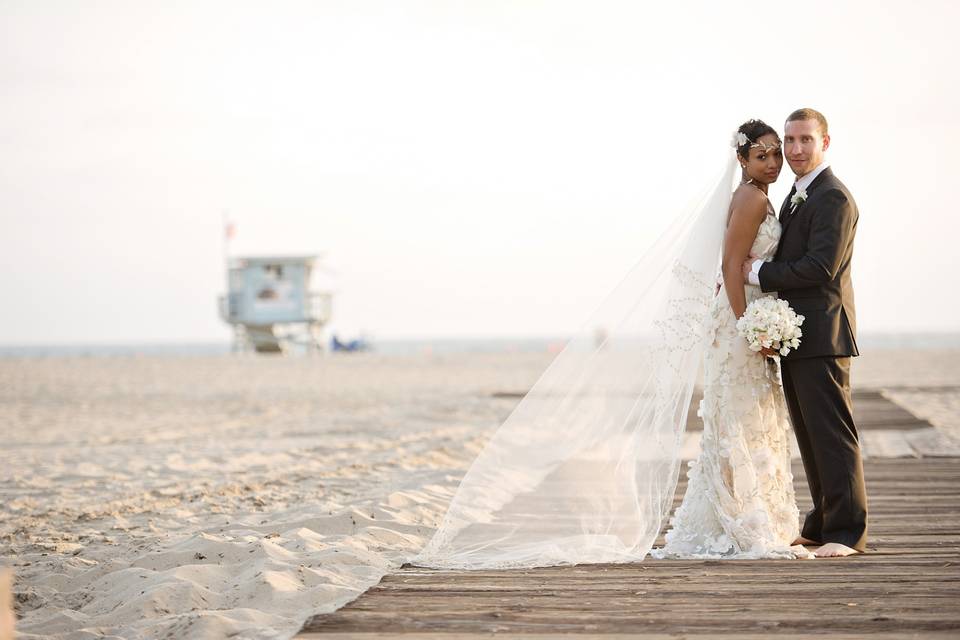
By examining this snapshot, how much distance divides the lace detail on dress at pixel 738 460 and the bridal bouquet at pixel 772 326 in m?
0.21

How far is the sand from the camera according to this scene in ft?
13.7

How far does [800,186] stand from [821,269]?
1.66 ft

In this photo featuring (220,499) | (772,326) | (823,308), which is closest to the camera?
(772,326)

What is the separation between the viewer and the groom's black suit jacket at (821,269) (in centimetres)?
468

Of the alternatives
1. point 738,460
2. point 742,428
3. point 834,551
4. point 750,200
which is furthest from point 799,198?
point 834,551

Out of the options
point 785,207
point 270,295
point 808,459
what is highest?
point 270,295

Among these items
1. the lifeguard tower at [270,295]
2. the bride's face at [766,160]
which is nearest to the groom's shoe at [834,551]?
the bride's face at [766,160]

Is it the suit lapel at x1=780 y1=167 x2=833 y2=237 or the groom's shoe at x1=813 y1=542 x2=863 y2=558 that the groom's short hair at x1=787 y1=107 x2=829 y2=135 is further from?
the groom's shoe at x1=813 y1=542 x2=863 y2=558

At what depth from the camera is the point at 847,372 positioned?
4949mm

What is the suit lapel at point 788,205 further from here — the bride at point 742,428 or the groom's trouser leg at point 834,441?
the groom's trouser leg at point 834,441

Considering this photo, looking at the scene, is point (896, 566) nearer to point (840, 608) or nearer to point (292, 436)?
point (840, 608)

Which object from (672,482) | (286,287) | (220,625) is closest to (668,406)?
(672,482)

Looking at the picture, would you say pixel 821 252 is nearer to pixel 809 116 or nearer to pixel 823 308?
pixel 823 308

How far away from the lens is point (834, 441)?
4.85 metres
